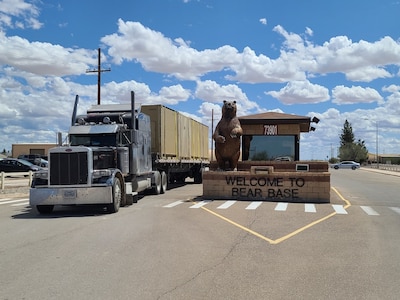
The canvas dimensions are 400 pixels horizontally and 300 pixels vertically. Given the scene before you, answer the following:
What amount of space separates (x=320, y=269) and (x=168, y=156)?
16.0 m

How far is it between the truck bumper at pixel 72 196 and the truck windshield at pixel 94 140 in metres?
2.56

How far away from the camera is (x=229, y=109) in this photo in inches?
761

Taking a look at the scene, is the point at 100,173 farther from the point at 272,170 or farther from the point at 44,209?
the point at 272,170

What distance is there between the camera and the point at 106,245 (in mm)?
8984

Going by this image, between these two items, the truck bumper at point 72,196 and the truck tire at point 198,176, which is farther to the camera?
the truck tire at point 198,176

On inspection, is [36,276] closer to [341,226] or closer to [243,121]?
A: [341,226]

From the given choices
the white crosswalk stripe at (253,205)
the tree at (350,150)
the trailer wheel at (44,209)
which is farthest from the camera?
the tree at (350,150)

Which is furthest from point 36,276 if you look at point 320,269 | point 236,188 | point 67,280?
point 236,188

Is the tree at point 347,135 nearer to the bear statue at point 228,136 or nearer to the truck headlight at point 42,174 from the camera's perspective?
the bear statue at point 228,136

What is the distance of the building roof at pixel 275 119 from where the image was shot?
840 inches

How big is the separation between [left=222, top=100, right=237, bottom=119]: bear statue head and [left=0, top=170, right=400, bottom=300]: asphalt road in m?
6.11

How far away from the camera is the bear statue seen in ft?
63.1

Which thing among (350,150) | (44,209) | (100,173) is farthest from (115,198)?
(350,150)

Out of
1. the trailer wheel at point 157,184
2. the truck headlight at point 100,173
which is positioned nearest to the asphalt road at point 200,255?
the truck headlight at point 100,173
